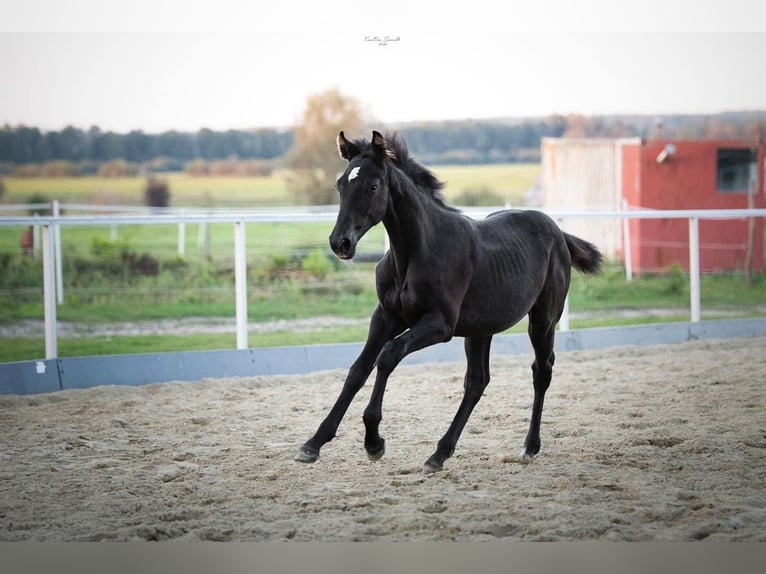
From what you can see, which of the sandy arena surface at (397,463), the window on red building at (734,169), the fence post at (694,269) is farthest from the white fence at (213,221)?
the window on red building at (734,169)

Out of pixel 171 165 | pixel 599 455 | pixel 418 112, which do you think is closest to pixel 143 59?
pixel 418 112

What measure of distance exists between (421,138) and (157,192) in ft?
17.4

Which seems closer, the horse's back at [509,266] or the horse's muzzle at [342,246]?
the horse's muzzle at [342,246]

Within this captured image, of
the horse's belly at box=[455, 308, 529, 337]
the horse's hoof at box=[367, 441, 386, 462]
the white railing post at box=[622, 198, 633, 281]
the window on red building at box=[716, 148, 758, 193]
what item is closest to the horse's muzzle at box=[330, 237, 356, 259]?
the horse's belly at box=[455, 308, 529, 337]

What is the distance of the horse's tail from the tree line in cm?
768

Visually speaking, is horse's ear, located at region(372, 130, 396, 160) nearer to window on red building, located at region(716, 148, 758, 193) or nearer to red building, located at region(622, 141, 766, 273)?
red building, located at region(622, 141, 766, 273)

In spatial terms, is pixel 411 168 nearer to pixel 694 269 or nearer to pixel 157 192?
pixel 694 269

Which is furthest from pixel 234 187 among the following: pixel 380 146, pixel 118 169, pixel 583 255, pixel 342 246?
pixel 342 246

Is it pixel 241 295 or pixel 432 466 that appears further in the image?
pixel 241 295

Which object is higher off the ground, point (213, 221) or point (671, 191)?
point (671, 191)

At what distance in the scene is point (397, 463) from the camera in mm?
4332

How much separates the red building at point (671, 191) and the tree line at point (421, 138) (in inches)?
20.6

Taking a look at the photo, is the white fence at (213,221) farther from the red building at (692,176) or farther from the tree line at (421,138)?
the red building at (692,176)

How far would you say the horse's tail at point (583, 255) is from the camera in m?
5.04
